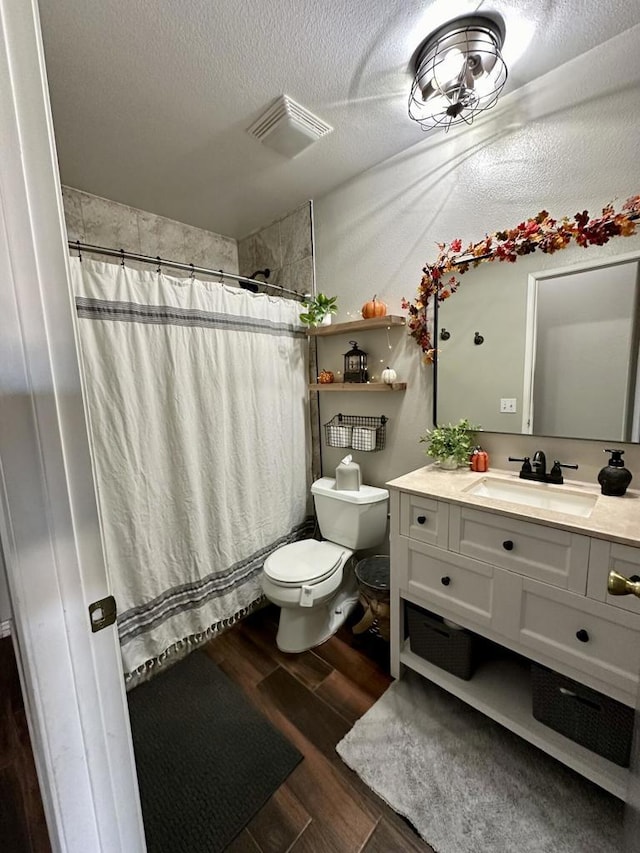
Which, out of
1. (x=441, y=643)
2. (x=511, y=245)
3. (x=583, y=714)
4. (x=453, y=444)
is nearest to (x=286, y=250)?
(x=511, y=245)

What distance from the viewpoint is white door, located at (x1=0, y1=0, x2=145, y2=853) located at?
0.44 meters

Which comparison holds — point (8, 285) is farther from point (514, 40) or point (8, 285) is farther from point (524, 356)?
point (514, 40)

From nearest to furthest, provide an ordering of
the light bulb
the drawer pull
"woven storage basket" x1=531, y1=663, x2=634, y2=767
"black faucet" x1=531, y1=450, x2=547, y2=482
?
the drawer pull < "woven storage basket" x1=531, y1=663, x2=634, y2=767 < the light bulb < "black faucet" x1=531, y1=450, x2=547, y2=482

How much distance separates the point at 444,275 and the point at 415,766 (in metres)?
1.99

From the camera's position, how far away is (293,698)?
1.49 metres

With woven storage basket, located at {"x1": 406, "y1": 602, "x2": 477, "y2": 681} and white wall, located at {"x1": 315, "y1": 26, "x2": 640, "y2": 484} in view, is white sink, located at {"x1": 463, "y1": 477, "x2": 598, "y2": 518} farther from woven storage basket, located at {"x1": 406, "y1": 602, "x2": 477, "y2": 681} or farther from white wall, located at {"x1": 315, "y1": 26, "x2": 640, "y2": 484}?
woven storage basket, located at {"x1": 406, "y1": 602, "x2": 477, "y2": 681}

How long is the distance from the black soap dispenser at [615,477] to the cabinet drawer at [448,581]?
518 millimetres

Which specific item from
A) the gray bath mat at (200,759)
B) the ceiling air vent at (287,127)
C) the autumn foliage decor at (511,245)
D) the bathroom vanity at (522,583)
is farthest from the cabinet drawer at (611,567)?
the ceiling air vent at (287,127)

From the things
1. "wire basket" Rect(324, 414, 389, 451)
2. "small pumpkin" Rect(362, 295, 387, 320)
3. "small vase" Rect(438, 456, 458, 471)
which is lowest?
"small vase" Rect(438, 456, 458, 471)

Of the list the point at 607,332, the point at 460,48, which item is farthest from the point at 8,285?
the point at 607,332

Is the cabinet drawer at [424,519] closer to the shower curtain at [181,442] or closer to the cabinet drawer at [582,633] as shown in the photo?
the cabinet drawer at [582,633]

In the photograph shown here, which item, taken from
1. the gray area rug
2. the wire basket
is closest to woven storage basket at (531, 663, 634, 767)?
the gray area rug

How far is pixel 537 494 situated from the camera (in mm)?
1393

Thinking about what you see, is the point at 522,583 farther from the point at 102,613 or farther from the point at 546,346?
the point at 102,613
